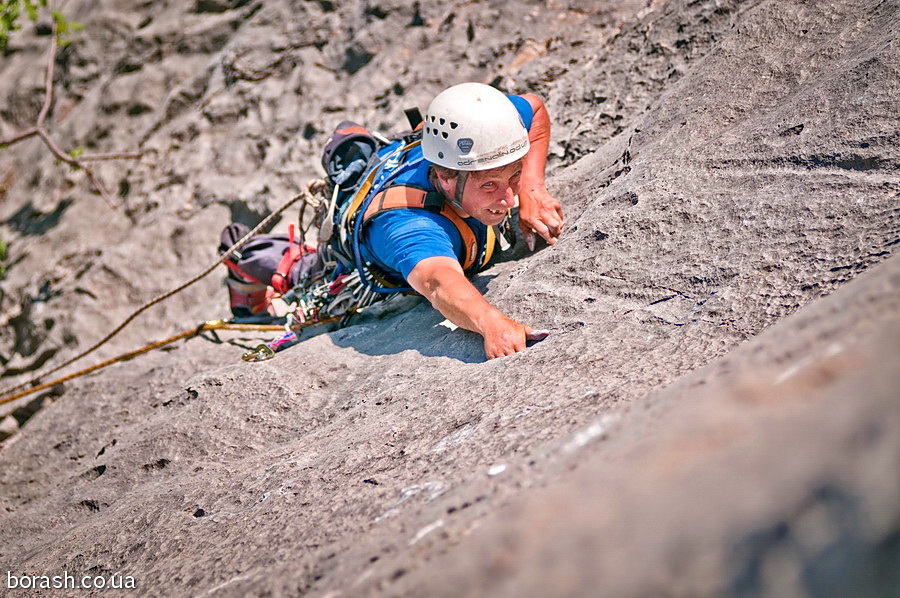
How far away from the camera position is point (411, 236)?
339 centimetres

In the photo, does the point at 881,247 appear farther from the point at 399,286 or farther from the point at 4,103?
the point at 4,103

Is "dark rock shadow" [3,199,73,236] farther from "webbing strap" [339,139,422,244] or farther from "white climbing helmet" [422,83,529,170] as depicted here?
"white climbing helmet" [422,83,529,170]

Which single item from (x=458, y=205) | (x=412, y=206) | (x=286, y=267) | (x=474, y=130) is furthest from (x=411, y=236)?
(x=286, y=267)

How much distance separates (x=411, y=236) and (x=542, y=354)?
1.06m

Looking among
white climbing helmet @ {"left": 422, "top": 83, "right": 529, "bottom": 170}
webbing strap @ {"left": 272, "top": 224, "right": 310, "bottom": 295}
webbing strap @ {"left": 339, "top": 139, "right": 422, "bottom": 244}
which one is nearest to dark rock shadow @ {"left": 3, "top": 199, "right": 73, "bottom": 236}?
webbing strap @ {"left": 272, "top": 224, "right": 310, "bottom": 295}

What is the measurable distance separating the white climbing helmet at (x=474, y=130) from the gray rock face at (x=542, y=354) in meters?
0.54

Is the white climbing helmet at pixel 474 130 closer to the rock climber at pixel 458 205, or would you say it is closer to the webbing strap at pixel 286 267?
the rock climber at pixel 458 205

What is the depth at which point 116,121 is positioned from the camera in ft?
25.7

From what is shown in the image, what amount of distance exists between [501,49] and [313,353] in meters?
3.30

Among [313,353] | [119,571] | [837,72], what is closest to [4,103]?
[313,353]

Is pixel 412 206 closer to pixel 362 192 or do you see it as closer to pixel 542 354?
pixel 362 192

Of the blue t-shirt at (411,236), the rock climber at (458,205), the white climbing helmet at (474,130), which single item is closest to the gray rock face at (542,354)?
the rock climber at (458,205)

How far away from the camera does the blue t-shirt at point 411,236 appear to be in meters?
3.34

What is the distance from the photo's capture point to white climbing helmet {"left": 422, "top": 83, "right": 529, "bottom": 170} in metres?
3.29
